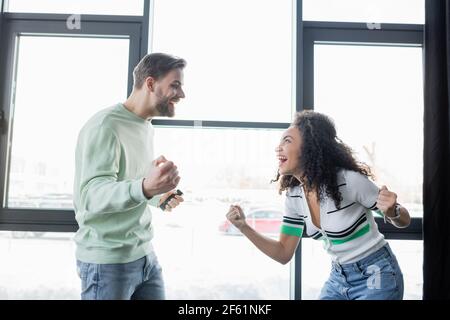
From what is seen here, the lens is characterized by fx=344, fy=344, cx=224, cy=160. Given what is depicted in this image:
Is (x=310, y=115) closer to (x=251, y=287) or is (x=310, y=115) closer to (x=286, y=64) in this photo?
(x=286, y=64)

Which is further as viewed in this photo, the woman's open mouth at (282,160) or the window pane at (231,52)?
the window pane at (231,52)

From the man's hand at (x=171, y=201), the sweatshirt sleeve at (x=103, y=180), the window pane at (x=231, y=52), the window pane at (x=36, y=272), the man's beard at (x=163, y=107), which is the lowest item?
the window pane at (x=36, y=272)

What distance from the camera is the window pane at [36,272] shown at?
1.78 metres

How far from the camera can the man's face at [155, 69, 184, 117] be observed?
1.33 meters

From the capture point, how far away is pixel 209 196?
71.0 inches

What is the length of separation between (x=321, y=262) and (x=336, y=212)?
2.16ft

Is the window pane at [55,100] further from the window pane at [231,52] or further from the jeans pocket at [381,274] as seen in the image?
the jeans pocket at [381,274]

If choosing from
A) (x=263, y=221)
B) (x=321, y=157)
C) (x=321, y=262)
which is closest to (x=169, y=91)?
(x=321, y=157)

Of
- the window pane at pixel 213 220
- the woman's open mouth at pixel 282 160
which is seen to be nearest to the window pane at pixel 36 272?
the window pane at pixel 213 220

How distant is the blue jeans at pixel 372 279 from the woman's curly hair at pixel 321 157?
0.22 m

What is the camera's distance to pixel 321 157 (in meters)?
1.30

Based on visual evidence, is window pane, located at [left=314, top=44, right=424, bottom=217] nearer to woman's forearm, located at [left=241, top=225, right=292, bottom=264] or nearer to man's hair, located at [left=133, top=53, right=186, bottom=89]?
woman's forearm, located at [left=241, top=225, right=292, bottom=264]
